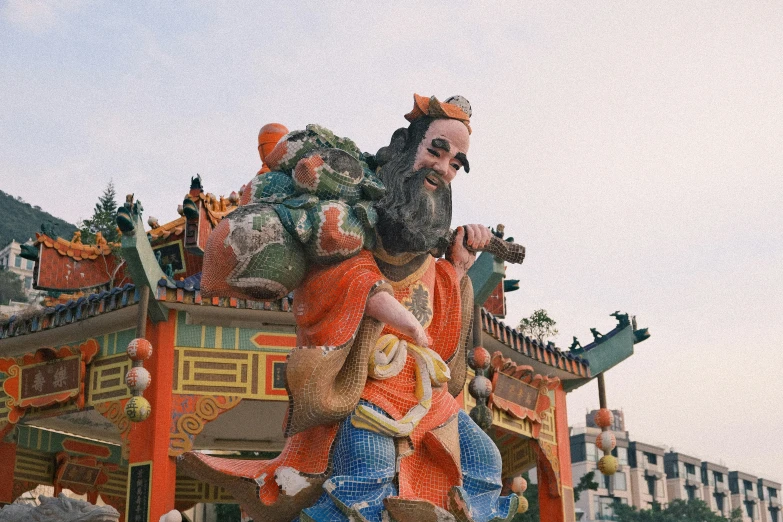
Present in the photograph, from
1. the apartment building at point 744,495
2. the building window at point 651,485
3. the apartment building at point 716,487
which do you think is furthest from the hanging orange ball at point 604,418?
the apartment building at point 744,495

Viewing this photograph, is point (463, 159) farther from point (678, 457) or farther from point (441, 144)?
point (678, 457)

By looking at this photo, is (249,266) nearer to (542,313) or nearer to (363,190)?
(363,190)

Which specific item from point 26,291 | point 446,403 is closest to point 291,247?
point 446,403

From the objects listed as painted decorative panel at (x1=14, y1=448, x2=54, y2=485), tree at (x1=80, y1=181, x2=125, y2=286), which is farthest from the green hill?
painted decorative panel at (x1=14, y1=448, x2=54, y2=485)

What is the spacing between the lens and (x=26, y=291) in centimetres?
6284

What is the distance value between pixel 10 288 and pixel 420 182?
5784cm

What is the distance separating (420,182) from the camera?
4.91m

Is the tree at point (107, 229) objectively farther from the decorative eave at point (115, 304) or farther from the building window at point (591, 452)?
the building window at point (591, 452)

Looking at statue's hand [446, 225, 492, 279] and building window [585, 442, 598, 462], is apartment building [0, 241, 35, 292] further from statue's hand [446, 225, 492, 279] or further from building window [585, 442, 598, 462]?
statue's hand [446, 225, 492, 279]

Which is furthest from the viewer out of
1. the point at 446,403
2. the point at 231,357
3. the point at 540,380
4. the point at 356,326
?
the point at 540,380

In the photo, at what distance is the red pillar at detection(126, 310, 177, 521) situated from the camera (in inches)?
400

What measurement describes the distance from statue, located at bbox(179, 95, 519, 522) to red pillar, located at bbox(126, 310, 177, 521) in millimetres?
5723

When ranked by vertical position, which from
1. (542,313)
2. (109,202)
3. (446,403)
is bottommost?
(446,403)

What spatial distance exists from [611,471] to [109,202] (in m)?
25.5
